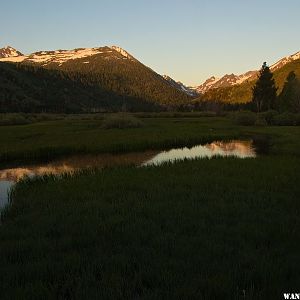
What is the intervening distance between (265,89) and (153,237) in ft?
348

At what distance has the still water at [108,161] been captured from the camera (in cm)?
3067

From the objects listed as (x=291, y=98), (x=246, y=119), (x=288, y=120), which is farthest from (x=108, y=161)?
(x=291, y=98)

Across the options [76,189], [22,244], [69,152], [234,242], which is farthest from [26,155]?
[234,242]

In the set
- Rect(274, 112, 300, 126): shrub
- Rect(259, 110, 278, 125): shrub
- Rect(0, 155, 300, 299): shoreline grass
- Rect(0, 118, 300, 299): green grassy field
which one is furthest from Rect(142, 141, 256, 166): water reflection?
Rect(259, 110, 278, 125): shrub

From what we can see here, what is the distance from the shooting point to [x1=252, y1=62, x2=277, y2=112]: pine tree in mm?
110500

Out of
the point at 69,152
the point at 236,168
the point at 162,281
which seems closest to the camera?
the point at 162,281

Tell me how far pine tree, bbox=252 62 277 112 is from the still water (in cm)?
6530

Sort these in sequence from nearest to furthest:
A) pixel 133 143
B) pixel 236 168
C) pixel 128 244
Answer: pixel 128 244 < pixel 236 168 < pixel 133 143

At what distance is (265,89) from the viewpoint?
112m

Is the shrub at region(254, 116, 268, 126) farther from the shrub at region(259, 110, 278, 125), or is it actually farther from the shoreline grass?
the shoreline grass

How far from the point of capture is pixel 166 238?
476 inches

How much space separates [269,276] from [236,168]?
61.2 feet

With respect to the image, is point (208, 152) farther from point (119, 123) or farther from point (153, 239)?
point (153, 239)

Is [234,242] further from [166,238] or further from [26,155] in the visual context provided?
[26,155]
